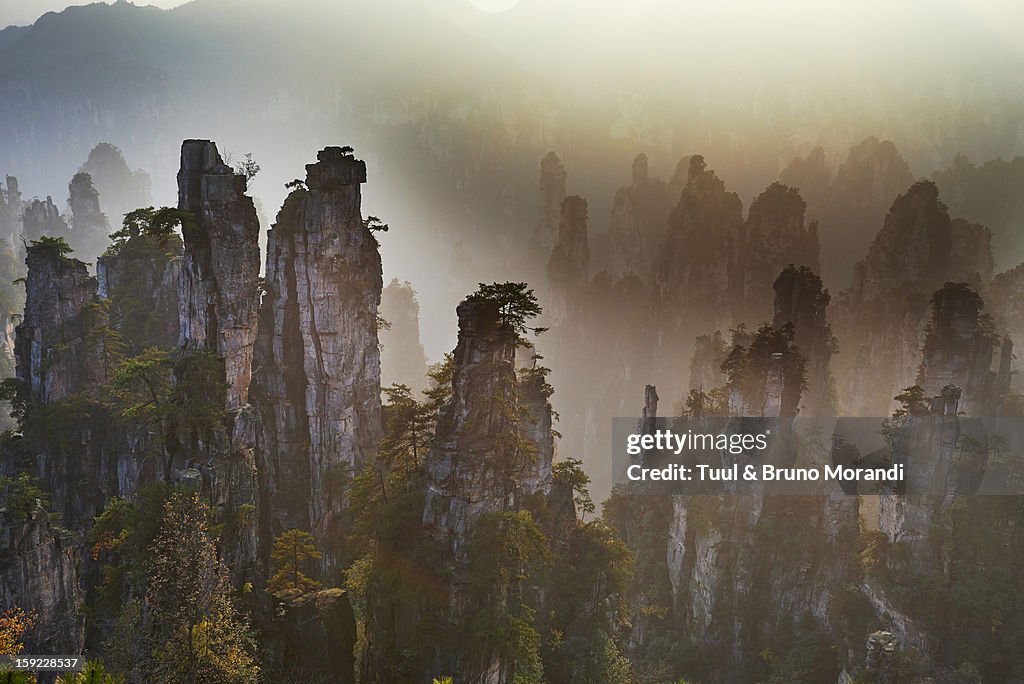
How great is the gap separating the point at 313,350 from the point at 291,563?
13.1m

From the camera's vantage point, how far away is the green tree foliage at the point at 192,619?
62.1 feet

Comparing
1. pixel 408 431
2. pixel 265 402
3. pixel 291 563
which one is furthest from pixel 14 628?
pixel 265 402

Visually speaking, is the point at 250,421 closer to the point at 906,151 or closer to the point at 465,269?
the point at 465,269

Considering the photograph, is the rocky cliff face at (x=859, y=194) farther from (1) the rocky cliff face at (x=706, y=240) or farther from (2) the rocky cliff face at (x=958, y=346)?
(2) the rocky cliff face at (x=958, y=346)

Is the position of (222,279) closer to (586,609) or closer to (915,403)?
(586,609)

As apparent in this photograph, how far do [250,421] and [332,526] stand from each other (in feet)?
29.0

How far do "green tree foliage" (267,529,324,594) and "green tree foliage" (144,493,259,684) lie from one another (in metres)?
2.74

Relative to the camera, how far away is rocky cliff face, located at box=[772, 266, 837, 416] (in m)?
40.8

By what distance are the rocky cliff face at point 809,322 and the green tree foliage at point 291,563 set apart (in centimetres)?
3174

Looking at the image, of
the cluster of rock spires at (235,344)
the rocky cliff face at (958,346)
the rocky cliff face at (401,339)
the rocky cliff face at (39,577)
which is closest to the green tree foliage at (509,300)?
the cluster of rock spires at (235,344)

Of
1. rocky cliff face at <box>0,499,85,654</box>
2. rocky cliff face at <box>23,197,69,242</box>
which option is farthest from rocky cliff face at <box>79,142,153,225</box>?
rocky cliff face at <box>0,499,85,654</box>

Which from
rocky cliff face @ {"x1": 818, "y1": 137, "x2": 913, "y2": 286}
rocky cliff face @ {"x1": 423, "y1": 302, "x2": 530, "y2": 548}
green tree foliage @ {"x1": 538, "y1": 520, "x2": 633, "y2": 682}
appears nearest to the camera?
rocky cliff face @ {"x1": 423, "y1": 302, "x2": 530, "y2": 548}

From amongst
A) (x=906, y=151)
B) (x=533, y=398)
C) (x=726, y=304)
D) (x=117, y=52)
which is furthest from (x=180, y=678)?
(x=117, y=52)

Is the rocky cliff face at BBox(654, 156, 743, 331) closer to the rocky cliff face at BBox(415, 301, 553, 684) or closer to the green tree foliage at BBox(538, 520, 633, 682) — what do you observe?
the green tree foliage at BBox(538, 520, 633, 682)
